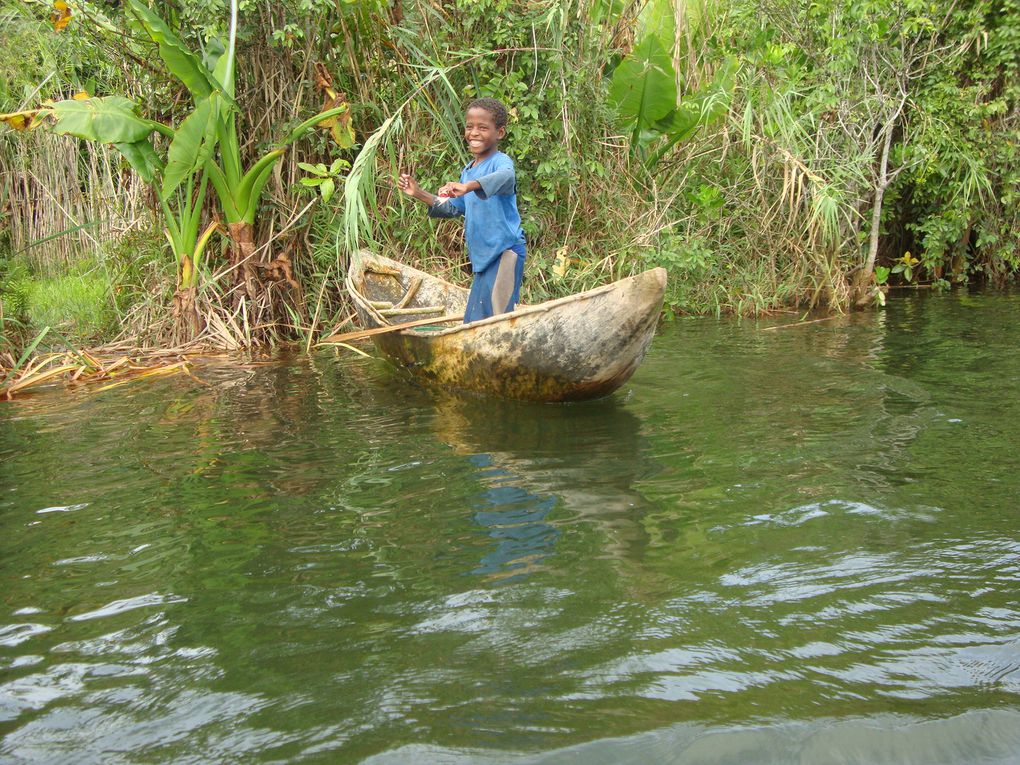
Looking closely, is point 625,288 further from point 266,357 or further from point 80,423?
point 266,357

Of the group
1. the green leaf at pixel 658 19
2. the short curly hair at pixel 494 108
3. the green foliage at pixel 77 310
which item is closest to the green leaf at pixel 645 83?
the green leaf at pixel 658 19

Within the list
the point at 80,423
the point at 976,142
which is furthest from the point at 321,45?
the point at 976,142

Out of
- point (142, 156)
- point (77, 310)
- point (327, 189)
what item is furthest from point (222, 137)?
point (77, 310)

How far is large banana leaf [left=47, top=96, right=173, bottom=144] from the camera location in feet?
19.4

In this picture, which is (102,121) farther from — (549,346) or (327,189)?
(549,346)

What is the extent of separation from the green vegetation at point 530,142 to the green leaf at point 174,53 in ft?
0.06

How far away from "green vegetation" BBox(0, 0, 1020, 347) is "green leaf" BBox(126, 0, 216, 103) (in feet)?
0.06

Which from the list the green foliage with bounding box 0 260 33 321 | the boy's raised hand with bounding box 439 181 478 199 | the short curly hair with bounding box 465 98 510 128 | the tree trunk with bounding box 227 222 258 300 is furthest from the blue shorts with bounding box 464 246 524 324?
the green foliage with bounding box 0 260 33 321

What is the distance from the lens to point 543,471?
372 cm

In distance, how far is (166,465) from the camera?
3990 millimetres

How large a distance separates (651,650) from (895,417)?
8.51 ft

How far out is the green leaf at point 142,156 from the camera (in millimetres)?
6327

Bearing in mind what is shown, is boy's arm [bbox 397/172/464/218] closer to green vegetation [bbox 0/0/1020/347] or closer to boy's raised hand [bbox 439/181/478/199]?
boy's raised hand [bbox 439/181/478/199]

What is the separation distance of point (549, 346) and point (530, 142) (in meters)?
3.33
